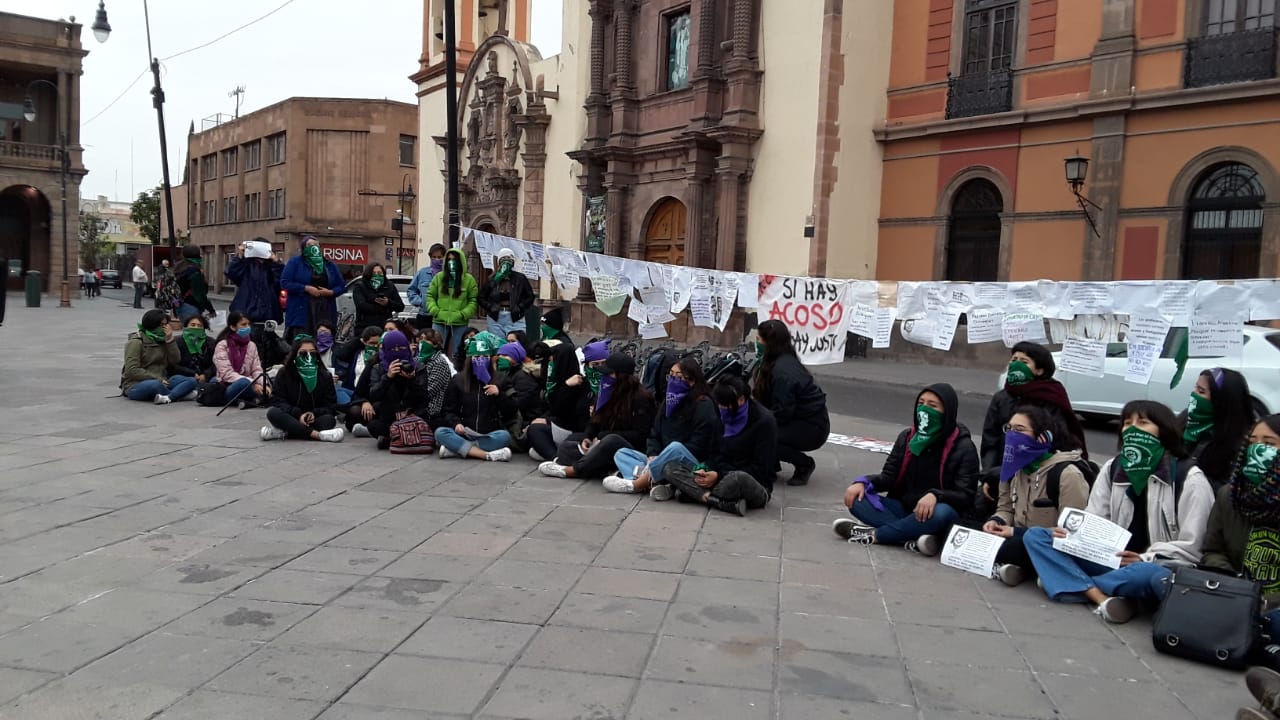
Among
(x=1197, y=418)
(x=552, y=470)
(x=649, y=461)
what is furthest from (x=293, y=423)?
(x=1197, y=418)

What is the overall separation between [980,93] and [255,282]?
14524 mm

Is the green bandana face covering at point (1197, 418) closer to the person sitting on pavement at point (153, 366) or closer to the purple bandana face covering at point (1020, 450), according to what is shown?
the purple bandana face covering at point (1020, 450)

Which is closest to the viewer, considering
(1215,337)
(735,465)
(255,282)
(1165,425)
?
(1165,425)

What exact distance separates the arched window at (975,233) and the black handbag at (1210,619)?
52.3 feet

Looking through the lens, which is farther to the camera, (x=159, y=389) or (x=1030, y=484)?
(x=159, y=389)

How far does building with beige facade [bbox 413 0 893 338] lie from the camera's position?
21.4 meters

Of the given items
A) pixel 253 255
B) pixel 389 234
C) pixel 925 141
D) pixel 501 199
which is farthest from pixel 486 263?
pixel 389 234

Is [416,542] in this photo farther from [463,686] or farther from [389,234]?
[389,234]

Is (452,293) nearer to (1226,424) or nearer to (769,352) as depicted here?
(769,352)

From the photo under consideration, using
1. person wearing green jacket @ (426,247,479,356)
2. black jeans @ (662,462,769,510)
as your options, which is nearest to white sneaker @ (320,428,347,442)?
person wearing green jacket @ (426,247,479,356)

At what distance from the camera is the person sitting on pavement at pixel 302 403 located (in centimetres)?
955

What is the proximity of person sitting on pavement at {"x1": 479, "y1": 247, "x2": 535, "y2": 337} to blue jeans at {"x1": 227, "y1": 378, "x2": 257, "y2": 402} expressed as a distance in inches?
121

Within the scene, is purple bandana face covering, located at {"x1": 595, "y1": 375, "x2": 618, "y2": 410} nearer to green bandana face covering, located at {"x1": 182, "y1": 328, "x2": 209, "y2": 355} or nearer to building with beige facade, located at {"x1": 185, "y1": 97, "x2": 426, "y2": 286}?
green bandana face covering, located at {"x1": 182, "y1": 328, "x2": 209, "y2": 355}

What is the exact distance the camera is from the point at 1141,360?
24.5 ft
